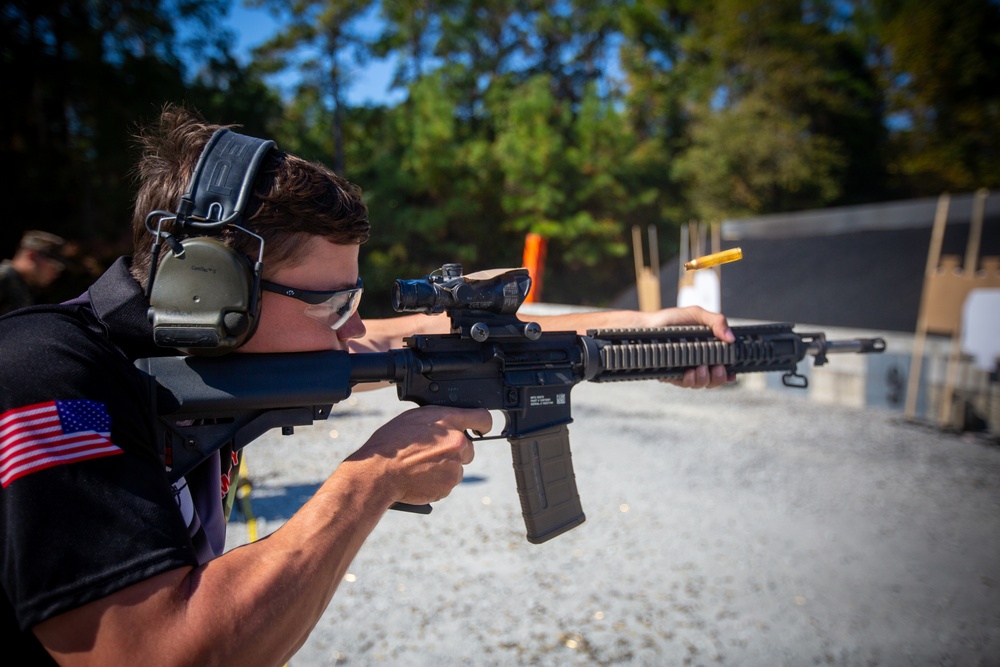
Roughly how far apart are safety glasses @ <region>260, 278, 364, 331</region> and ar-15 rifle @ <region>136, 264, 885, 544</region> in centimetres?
11

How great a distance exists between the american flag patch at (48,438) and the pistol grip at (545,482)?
1.24 metres

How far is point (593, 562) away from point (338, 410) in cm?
299

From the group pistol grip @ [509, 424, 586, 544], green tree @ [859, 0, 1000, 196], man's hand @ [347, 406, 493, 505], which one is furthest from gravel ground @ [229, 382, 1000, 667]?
green tree @ [859, 0, 1000, 196]

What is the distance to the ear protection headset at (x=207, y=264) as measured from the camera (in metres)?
1.20

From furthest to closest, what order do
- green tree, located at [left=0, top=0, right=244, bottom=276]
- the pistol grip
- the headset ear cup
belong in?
1. green tree, located at [left=0, top=0, right=244, bottom=276]
2. the pistol grip
3. the headset ear cup

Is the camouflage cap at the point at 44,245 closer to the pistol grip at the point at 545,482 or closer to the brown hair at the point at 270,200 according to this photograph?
the brown hair at the point at 270,200

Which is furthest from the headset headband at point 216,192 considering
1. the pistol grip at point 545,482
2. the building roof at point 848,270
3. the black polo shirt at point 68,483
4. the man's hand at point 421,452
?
the building roof at point 848,270

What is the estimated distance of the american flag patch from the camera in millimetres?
908

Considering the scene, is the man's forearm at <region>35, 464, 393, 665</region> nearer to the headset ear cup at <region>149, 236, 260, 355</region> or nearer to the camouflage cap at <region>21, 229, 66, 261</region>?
the headset ear cup at <region>149, 236, 260, 355</region>

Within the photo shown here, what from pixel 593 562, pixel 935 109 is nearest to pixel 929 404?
pixel 593 562

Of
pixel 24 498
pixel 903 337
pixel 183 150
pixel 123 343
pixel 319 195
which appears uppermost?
pixel 183 150

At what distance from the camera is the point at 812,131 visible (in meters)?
21.9

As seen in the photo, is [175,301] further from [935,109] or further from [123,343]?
[935,109]

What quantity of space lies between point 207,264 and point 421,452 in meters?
0.58
